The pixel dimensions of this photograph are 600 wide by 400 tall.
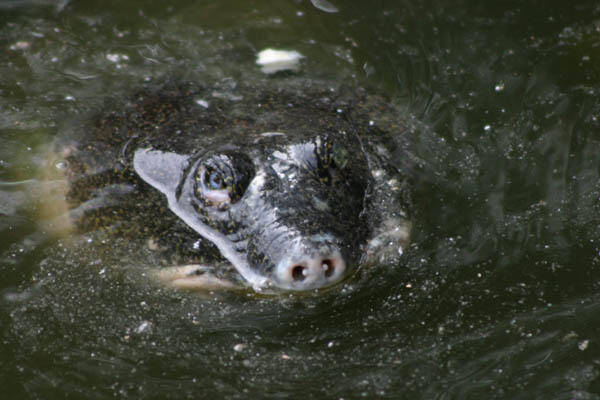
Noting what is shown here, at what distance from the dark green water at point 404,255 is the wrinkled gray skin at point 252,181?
0.22 m

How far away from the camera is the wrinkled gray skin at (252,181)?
13.2 feet

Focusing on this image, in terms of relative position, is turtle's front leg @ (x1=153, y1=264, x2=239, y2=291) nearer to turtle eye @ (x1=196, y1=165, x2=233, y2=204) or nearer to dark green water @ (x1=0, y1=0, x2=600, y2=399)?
dark green water @ (x1=0, y1=0, x2=600, y2=399)

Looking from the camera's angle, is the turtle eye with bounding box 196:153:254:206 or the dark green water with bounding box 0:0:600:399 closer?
the dark green water with bounding box 0:0:600:399

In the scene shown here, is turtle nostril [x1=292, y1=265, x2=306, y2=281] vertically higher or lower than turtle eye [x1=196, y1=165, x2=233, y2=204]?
higher

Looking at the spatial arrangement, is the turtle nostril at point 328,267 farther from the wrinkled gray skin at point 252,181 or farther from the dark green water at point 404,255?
the dark green water at point 404,255

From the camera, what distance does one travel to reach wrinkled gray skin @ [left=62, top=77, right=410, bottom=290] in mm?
4035

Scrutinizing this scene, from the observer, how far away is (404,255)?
423cm

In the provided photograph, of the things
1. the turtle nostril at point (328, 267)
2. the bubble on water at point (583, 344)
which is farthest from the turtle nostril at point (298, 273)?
the bubble on water at point (583, 344)

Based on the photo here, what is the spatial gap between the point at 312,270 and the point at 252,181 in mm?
973

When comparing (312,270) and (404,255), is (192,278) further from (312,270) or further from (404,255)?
(404,255)

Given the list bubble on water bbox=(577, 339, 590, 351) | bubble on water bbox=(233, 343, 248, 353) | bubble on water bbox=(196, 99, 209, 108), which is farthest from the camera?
bubble on water bbox=(196, 99, 209, 108)

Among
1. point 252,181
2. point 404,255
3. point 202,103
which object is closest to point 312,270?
point 404,255

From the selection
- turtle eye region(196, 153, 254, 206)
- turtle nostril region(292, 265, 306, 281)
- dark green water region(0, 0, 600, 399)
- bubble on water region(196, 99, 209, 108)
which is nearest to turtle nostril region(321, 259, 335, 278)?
turtle nostril region(292, 265, 306, 281)

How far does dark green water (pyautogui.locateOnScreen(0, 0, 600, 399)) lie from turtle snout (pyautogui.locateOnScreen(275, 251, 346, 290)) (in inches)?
8.2
